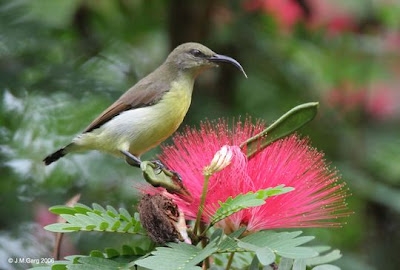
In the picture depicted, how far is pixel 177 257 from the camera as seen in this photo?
133 centimetres

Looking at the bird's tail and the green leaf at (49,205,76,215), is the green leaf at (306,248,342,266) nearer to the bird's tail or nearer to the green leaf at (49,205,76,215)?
the green leaf at (49,205,76,215)

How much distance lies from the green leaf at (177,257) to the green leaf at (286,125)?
256 mm

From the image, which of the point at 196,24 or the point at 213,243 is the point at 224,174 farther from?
the point at 196,24

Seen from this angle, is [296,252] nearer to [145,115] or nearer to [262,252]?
[262,252]

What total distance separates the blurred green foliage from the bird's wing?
1.79 feet

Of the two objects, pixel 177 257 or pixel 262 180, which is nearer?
pixel 177 257

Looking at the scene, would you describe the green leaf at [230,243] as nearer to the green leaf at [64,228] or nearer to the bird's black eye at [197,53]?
the green leaf at [64,228]

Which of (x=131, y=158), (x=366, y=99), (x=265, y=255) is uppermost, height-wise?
(x=366, y=99)

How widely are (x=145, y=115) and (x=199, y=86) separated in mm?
1285

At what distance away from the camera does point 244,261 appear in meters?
1.73

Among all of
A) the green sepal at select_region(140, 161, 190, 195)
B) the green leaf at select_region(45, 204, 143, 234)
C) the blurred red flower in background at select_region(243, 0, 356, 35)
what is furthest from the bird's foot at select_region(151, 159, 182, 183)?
the blurred red flower in background at select_region(243, 0, 356, 35)

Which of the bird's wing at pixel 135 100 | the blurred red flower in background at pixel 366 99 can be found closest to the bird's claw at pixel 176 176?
the bird's wing at pixel 135 100

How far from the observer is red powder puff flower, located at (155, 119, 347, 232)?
4.85ft

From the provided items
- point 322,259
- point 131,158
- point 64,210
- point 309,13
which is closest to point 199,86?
point 309,13
